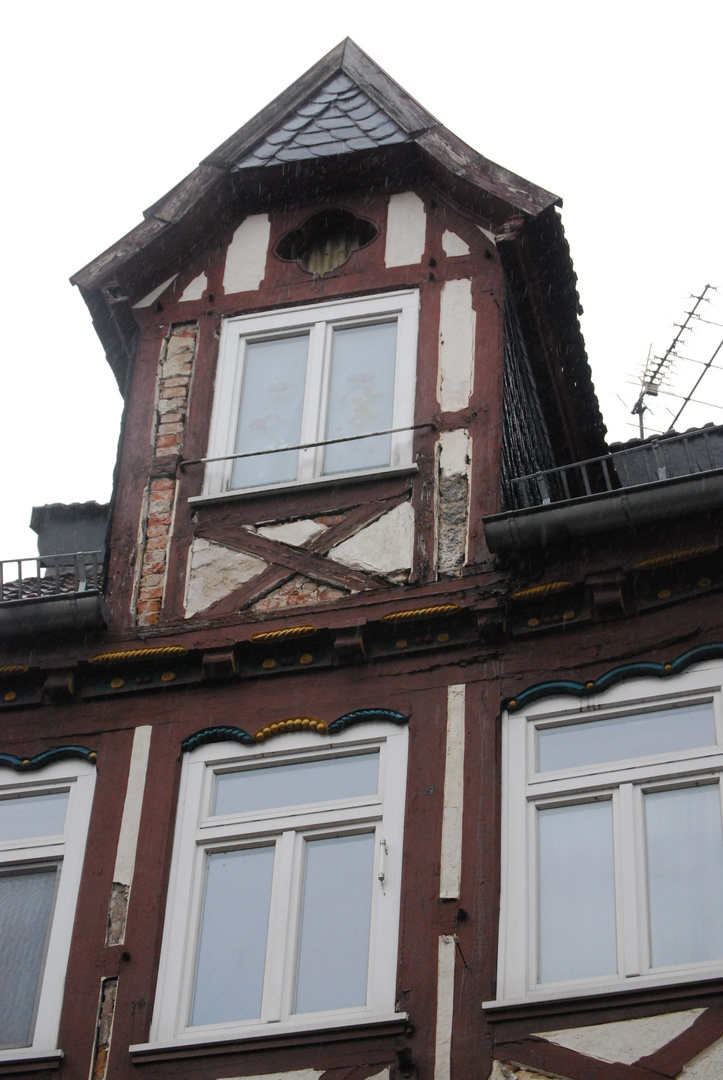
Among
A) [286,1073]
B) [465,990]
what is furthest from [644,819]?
[286,1073]

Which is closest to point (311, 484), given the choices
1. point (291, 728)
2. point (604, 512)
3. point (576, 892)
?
point (291, 728)

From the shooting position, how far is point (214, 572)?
35.5 feet

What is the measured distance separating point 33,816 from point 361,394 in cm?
347

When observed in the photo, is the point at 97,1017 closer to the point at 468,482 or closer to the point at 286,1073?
the point at 286,1073

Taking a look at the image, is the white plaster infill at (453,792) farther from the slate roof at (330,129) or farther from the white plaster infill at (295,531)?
the slate roof at (330,129)

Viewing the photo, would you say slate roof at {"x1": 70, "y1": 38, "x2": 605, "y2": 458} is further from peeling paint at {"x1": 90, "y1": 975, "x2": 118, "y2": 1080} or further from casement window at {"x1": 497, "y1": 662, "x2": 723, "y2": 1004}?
peeling paint at {"x1": 90, "y1": 975, "x2": 118, "y2": 1080}

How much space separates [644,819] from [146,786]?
280cm

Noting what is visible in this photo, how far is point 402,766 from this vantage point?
9664 mm

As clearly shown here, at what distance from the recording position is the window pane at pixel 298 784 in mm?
9734

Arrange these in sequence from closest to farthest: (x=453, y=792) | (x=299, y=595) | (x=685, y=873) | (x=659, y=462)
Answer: (x=685, y=873), (x=453, y=792), (x=299, y=595), (x=659, y=462)

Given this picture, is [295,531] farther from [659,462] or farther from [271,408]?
[659,462]

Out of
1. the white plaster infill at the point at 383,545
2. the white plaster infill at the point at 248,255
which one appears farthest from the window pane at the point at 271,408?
the white plaster infill at the point at 383,545

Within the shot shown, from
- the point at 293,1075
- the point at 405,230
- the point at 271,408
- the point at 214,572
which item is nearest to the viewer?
the point at 293,1075

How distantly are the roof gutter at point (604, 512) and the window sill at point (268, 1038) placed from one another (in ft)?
9.28
